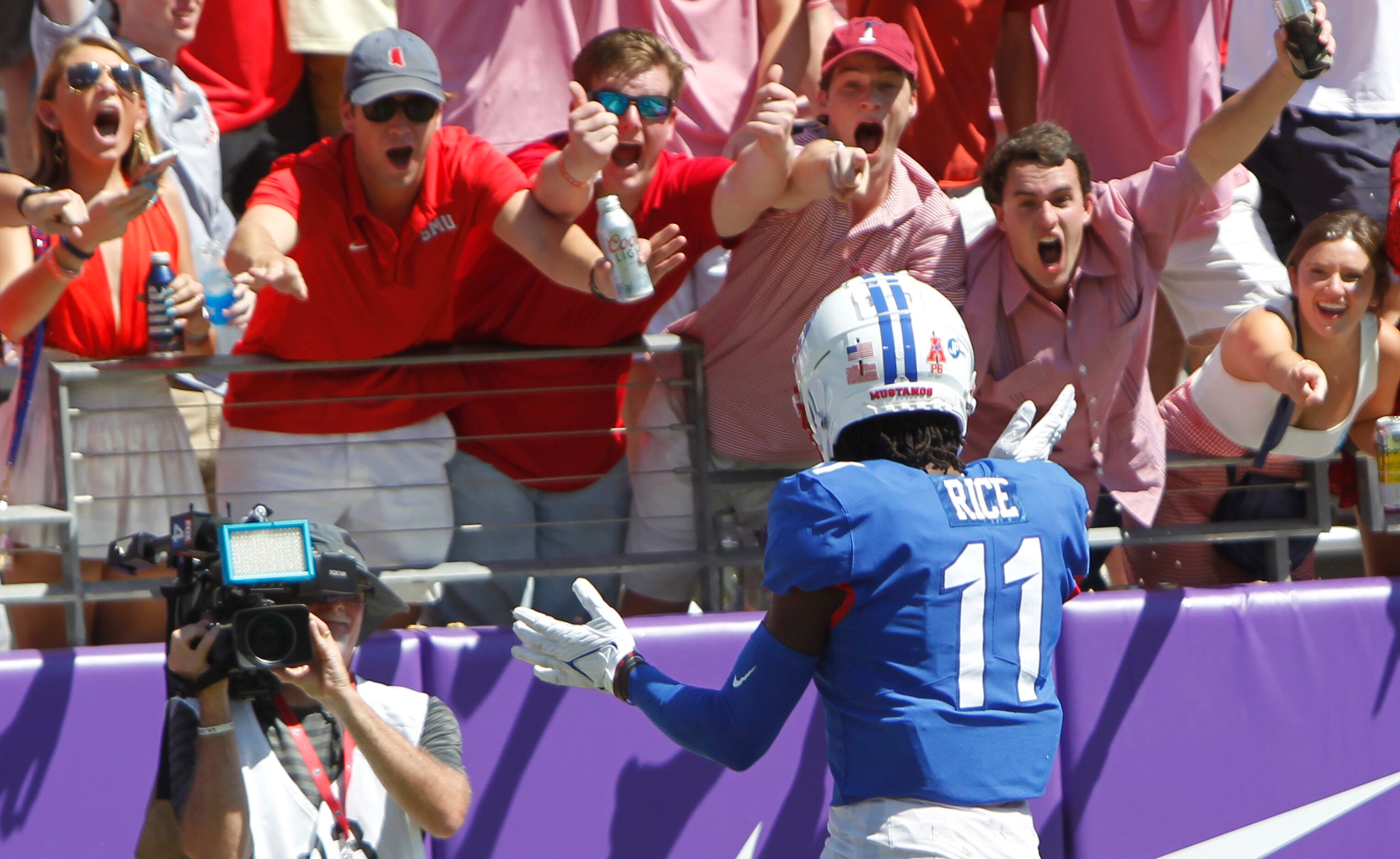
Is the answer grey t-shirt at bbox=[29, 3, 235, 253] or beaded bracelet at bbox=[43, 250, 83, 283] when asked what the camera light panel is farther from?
grey t-shirt at bbox=[29, 3, 235, 253]

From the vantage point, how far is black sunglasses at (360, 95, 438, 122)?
181 inches

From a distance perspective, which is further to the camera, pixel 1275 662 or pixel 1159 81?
pixel 1159 81

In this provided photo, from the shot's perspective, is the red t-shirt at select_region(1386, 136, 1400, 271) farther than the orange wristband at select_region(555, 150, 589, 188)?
Yes

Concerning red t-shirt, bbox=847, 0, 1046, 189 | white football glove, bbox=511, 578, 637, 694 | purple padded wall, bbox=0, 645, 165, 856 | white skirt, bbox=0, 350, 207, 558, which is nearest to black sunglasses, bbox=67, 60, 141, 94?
white skirt, bbox=0, 350, 207, 558

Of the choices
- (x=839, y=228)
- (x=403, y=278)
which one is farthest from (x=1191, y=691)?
(x=403, y=278)

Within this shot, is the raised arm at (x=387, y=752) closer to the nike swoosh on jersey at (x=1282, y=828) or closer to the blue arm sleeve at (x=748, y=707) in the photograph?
the blue arm sleeve at (x=748, y=707)

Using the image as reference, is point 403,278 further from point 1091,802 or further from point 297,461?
point 1091,802

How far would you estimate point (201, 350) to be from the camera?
466cm

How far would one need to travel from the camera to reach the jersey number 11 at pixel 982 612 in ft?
9.43

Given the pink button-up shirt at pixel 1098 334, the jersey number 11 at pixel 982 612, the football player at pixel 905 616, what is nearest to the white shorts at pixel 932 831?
the football player at pixel 905 616

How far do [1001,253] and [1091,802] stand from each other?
171cm

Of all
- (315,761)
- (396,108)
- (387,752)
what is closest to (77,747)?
(315,761)

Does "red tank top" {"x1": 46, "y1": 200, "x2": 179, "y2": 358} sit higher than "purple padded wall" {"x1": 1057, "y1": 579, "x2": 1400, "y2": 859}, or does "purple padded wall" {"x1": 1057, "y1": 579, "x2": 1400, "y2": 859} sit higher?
"red tank top" {"x1": 46, "y1": 200, "x2": 179, "y2": 358}

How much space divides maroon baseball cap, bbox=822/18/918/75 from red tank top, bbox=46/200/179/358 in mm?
2119
